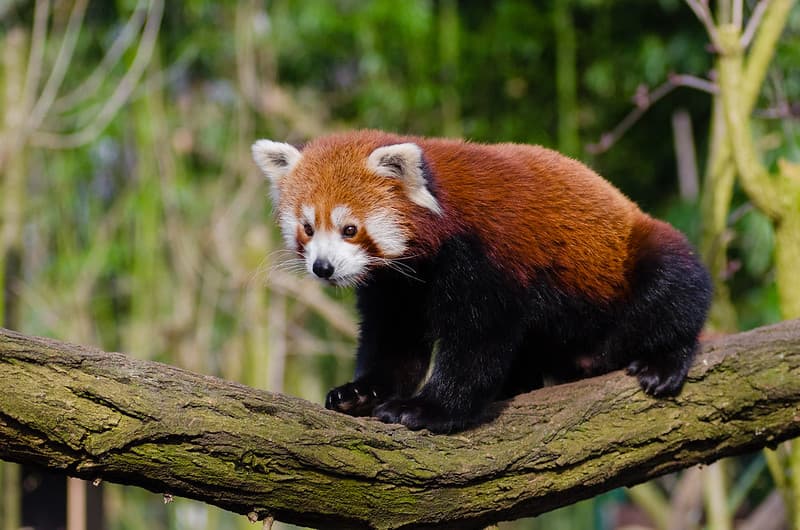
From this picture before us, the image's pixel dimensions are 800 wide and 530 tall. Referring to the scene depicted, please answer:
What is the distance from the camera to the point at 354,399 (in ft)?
8.41

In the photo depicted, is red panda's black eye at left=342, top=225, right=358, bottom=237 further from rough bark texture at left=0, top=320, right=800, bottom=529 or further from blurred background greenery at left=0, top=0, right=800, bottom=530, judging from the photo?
blurred background greenery at left=0, top=0, right=800, bottom=530

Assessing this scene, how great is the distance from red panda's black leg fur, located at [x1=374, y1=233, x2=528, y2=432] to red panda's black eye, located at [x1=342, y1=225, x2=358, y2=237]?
0.25 meters

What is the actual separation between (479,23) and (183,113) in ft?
6.45

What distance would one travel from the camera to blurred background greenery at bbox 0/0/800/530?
4773 millimetres

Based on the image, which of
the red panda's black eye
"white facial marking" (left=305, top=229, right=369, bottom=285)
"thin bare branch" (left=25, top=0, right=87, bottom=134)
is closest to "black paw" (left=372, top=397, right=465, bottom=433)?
"white facial marking" (left=305, top=229, right=369, bottom=285)

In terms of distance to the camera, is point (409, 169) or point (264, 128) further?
point (264, 128)

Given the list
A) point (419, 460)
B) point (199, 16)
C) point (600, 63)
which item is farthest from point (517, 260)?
point (199, 16)

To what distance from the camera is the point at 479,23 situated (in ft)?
18.7

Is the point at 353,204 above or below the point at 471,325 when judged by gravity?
above

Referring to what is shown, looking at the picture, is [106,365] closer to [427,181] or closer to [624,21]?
[427,181]

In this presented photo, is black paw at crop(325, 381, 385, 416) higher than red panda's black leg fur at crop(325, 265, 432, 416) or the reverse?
the reverse

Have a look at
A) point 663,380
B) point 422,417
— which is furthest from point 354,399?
point 663,380

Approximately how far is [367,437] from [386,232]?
601 mm

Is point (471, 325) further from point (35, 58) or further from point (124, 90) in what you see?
point (124, 90)
